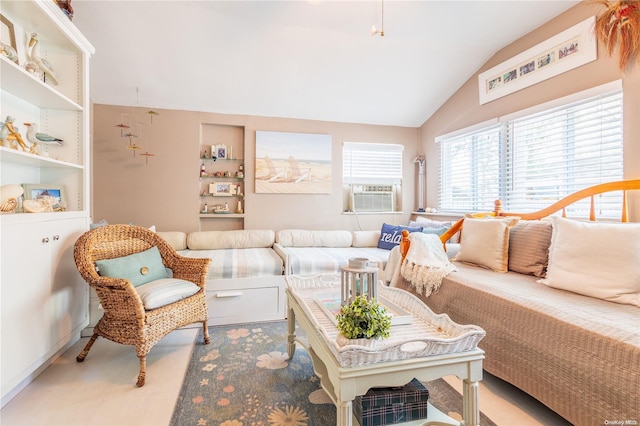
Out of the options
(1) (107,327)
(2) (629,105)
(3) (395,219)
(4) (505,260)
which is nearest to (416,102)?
(3) (395,219)

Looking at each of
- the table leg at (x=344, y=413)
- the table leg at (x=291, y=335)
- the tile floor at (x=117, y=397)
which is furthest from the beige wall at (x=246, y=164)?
the table leg at (x=344, y=413)

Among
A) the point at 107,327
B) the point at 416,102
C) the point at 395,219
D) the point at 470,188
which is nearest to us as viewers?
the point at 107,327

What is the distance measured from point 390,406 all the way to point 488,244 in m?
1.57

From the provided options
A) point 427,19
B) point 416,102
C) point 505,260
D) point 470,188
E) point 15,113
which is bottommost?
point 505,260

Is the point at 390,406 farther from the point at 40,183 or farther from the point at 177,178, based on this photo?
the point at 177,178

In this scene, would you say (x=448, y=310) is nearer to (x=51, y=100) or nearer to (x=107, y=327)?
(x=107, y=327)

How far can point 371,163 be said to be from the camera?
4258 millimetres

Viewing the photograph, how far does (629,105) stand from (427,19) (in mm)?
1582

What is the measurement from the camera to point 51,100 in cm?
202

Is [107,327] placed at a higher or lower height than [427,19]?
lower

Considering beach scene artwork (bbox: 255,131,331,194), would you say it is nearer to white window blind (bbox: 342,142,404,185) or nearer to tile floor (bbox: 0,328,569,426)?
white window blind (bbox: 342,142,404,185)

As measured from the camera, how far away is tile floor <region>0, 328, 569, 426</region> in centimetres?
146

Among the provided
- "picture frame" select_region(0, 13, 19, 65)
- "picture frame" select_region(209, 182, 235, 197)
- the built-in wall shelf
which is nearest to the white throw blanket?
the built-in wall shelf

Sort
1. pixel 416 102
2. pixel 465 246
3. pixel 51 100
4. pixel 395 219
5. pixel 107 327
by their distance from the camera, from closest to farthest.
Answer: pixel 107 327, pixel 51 100, pixel 465 246, pixel 416 102, pixel 395 219
